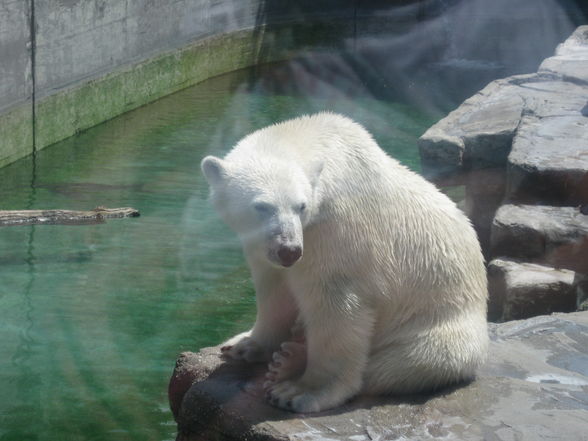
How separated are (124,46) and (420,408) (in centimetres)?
722

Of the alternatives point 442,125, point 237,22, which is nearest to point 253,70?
point 237,22

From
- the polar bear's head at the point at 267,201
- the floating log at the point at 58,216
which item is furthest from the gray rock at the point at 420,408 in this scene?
the floating log at the point at 58,216

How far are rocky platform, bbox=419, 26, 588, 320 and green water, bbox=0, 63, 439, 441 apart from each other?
4.78ft

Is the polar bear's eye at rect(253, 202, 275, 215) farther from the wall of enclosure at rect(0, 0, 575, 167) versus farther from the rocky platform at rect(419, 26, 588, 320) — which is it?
the wall of enclosure at rect(0, 0, 575, 167)

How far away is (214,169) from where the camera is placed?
111 inches

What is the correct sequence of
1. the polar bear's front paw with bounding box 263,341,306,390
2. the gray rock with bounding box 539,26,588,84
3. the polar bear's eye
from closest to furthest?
the polar bear's eye < the polar bear's front paw with bounding box 263,341,306,390 < the gray rock with bounding box 539,26,588,84

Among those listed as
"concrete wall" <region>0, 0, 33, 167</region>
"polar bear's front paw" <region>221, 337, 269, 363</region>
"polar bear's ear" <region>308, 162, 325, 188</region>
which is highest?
"concrete wall" <region>0, 0, 33, 167</region>

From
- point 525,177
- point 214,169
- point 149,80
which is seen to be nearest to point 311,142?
point 214,169

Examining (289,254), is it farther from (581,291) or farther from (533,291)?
(581,291)

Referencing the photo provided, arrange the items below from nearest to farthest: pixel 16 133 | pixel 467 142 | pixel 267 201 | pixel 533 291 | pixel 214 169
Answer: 1. pixel 267 201
2. pixel 214 169
3. pixel 533 291
4. pixel 467 142
5. pixel 16 133

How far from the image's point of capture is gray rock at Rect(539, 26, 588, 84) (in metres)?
7.28

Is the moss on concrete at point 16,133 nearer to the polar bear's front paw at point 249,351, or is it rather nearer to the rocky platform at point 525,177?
the rocky platform at point 525,177

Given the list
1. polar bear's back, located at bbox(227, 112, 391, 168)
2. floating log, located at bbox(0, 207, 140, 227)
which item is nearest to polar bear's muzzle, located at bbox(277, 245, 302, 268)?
polar bear's back, located at bbox(227, 112, 391, 168)

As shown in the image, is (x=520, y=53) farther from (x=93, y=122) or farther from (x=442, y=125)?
(x=442, y=125)
